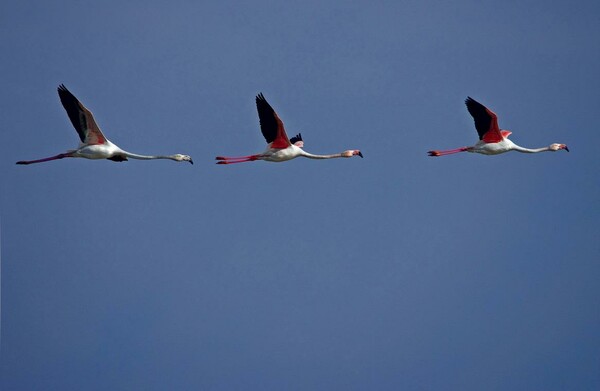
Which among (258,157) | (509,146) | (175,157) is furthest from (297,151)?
(509,146)

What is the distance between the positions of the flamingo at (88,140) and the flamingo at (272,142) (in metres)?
2.23

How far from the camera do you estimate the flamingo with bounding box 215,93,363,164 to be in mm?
41625

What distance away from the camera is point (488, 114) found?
44.1 meters

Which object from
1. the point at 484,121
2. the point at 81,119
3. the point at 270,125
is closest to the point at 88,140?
the point at 81,119

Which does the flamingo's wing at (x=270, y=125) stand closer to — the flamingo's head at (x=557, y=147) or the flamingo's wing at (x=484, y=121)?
the flamingo's wing at (x=484, y=121)

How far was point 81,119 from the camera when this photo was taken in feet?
134


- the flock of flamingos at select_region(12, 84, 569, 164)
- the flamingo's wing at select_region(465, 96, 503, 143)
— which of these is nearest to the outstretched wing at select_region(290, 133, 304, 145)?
the flock of flamingos at select_region(12, 84, 569, 164)

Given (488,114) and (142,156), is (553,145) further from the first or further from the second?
(142,156)

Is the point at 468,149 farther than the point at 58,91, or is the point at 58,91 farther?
the point at 468,149

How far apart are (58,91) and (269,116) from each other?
672cm

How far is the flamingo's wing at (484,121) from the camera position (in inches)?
1734

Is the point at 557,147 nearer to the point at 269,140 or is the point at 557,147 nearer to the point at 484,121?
the point at 484,121

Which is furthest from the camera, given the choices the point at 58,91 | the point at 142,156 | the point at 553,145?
the point at 553,145

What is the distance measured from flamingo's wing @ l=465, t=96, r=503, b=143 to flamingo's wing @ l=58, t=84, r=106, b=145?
12378 mm
